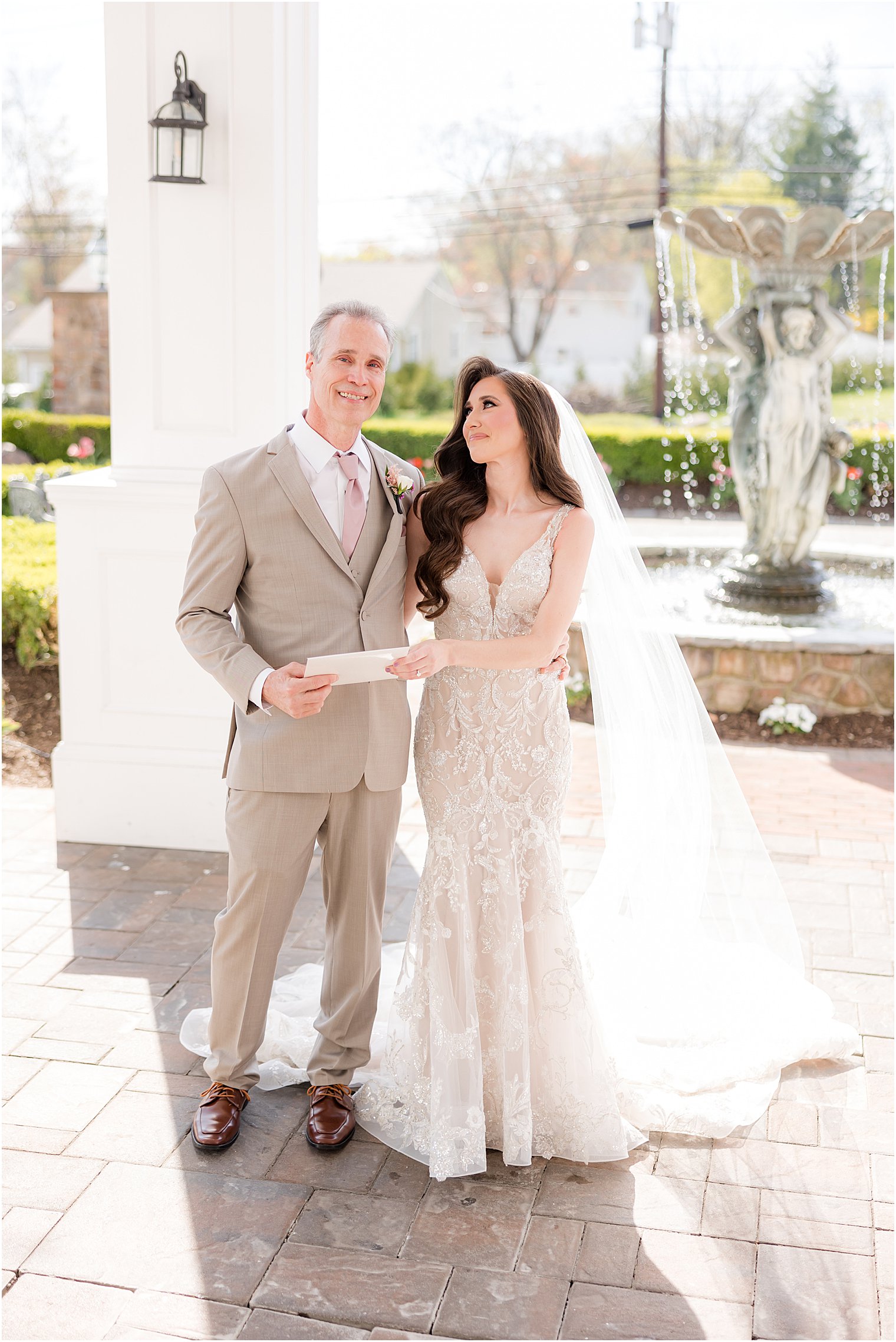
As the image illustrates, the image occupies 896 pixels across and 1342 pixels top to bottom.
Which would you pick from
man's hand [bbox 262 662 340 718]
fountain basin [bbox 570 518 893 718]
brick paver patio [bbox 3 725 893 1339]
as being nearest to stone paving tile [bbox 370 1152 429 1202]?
brick paver patio [bbox 3 725 893 1339]

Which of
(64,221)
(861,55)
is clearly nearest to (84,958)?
(861,55)

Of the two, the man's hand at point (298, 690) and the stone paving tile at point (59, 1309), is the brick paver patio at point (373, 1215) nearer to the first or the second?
the stone paving tile at point (59, 1309)

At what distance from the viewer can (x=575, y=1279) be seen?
2.70 metres

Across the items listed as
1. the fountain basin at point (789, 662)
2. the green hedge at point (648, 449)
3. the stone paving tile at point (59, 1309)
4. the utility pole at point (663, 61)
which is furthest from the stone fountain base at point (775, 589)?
the utility pole at point (663, 61)

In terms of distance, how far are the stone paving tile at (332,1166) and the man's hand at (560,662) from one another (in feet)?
4.51

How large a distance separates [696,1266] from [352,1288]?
2.62 ft

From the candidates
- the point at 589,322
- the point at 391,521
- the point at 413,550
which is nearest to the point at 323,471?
the point at 391,521

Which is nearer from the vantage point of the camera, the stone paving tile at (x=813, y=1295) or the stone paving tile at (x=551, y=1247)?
the stone paving tile at (x=813, y=1295)

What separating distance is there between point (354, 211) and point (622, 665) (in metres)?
38.5

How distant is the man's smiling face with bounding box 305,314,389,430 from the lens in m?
3.01

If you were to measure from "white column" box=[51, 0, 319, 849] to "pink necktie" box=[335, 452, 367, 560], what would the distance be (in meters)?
2.02

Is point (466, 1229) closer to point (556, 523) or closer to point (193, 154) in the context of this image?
point (556, 523)

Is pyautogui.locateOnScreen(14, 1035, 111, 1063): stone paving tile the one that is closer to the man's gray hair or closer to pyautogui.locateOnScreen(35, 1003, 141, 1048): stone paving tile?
pyautogui.locateOnScreen(35, 1003, 141, 1048): stone paving tile

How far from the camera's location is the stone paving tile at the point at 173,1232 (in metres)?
2.68
